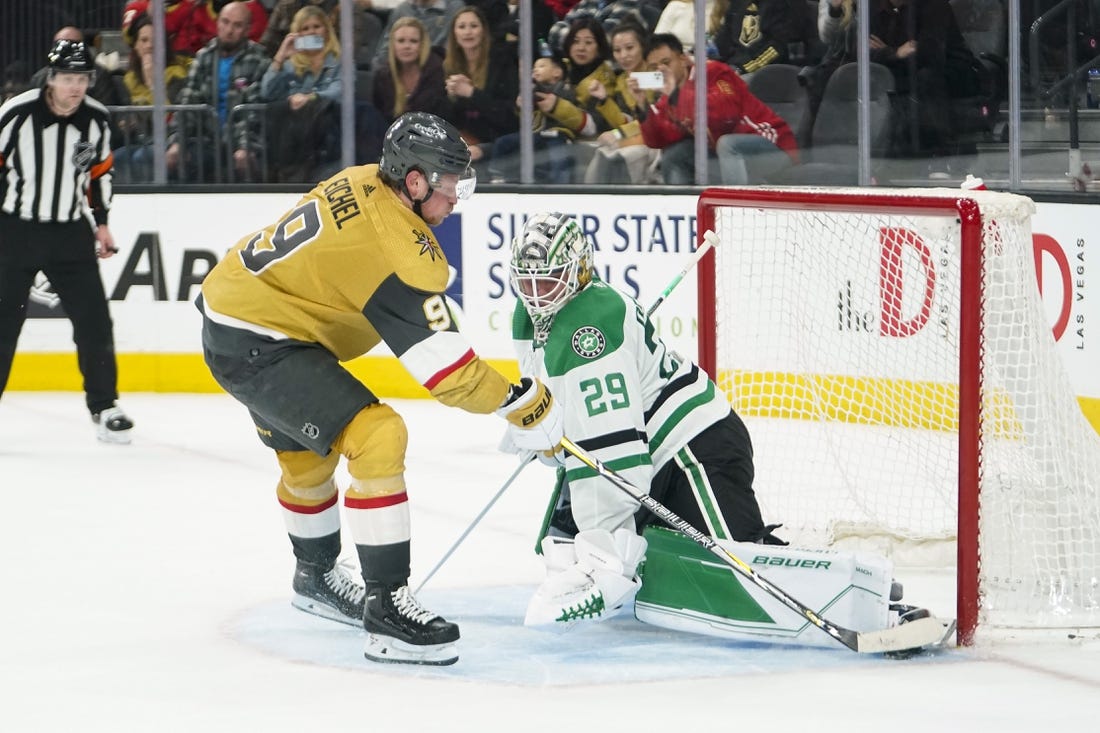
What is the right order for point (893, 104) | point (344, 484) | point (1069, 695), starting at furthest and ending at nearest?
point (893, 104) → point (344, 484) → point (1069, 695)

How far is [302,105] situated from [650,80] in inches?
59.1

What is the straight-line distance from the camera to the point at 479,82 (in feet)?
24.1

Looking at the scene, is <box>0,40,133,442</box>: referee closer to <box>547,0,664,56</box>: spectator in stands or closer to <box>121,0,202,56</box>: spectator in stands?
<box>121,0,202,56</box>: spectator in stands

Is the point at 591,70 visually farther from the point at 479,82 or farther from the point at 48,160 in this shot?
the point at 48,160

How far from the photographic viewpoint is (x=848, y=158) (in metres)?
6.70

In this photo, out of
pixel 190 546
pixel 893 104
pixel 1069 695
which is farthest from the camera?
pixel 893 104

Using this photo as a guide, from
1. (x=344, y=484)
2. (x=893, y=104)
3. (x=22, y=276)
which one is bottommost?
(x=344, y=484)

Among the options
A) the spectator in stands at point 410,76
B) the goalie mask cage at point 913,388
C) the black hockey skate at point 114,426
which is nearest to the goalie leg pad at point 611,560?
the goalie mask cage at point 913,388

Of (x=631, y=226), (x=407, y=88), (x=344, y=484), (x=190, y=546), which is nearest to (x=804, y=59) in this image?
(x=631, y=226)

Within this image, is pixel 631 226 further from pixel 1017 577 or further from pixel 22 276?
pixel 1017 577

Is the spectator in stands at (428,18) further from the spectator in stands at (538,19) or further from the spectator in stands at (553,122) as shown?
the spectator in stands at (553,122)

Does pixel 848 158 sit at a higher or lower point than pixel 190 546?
higher

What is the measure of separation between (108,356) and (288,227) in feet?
9.92

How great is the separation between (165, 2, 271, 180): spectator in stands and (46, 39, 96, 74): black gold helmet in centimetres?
154
